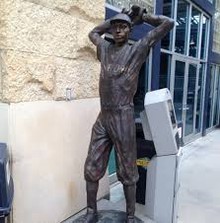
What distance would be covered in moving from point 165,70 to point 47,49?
151 inches

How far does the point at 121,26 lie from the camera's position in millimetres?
2488

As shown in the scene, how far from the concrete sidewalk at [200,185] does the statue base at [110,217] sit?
0.84m

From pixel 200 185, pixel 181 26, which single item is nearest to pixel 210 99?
pixel 181 26

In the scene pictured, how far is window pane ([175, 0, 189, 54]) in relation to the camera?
6621mm

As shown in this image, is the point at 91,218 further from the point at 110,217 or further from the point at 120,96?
the point at 120,96

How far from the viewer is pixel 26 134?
8.09ft

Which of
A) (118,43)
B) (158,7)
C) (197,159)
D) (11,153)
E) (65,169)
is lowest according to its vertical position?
(197,159)

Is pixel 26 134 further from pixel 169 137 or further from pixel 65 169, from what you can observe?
pixel 169 137

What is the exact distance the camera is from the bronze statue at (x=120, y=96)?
2.51 metres

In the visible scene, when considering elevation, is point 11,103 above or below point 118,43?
below

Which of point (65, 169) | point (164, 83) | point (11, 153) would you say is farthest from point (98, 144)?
point (164, 83)

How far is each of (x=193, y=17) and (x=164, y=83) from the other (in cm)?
223

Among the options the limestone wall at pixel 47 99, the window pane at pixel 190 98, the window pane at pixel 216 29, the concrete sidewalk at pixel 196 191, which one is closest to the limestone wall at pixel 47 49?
the limestone wall at pixel 47 99

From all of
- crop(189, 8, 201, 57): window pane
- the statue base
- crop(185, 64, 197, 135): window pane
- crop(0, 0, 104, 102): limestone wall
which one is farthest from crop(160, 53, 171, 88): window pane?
the statue base
